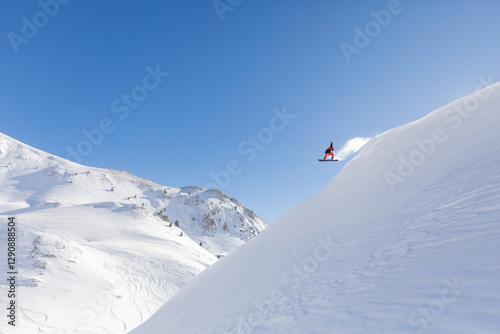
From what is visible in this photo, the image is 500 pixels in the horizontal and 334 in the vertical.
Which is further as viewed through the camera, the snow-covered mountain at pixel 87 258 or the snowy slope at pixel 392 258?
the snow-covered mountain at pixel 87 258

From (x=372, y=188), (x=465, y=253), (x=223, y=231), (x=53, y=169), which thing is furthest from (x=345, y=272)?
→ (x=53, y=169)

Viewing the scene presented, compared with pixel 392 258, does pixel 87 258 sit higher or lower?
higher

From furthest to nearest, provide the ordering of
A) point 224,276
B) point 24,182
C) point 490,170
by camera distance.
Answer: point 24,182, point 224,276, point 490,170

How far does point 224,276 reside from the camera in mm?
8523

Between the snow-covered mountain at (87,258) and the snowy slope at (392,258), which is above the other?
the snow-covered mountain at (87,258)

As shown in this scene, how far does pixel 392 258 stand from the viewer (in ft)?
11.8

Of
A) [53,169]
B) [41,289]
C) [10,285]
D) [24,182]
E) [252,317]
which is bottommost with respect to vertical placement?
[252,317]

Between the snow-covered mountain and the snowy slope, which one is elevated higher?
the snow-covered mountain

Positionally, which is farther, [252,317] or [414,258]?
[252,317]

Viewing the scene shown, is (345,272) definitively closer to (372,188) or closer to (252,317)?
(252,317)

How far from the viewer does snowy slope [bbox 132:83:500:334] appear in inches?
94.0

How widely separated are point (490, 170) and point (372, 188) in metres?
3.72

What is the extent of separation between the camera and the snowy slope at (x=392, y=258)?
2.39 metres

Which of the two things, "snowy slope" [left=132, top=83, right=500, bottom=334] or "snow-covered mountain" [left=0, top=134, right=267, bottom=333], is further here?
"snow-covered mountain" [left=0, top=134, right=267, bottom=333]
